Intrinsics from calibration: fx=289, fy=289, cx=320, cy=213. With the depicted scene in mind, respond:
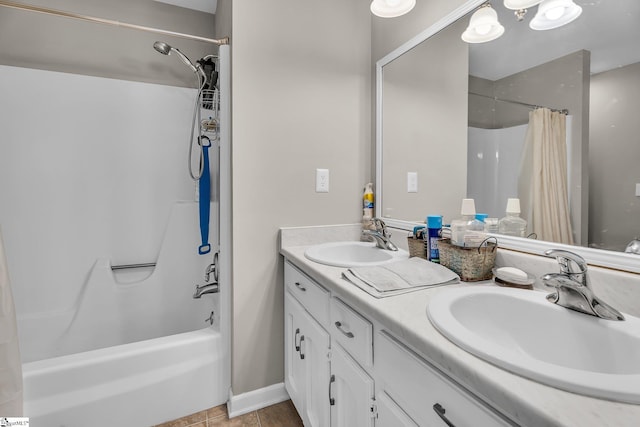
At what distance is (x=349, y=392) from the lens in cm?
91

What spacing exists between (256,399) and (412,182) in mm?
1360

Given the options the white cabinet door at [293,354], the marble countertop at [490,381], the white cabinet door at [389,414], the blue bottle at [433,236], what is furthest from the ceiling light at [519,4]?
the white cabinet door at [293,354]

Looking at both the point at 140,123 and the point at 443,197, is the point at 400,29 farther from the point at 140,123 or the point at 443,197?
the point at 140,123

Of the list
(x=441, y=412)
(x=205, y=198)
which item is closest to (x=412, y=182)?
(x=441, y=412)

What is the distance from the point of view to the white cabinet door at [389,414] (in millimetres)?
662

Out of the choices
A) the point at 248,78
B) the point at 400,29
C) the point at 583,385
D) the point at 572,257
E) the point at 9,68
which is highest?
the point at 400,29

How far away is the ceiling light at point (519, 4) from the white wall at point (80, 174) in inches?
74.1

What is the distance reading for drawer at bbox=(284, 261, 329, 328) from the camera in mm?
1073

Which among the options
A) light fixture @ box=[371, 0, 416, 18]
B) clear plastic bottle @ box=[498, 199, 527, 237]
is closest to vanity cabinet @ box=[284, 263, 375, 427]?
clear plastic bottle @ box=[498, 199, 527, 237]

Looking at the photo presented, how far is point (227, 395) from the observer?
4.90 feet

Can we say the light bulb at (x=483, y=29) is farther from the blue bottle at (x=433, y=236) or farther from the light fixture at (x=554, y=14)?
the blue bottle at (x=433, y=236)

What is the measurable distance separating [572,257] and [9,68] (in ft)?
9.03

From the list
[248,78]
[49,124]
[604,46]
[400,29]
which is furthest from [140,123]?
[604,46]

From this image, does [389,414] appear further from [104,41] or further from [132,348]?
[104,41]
